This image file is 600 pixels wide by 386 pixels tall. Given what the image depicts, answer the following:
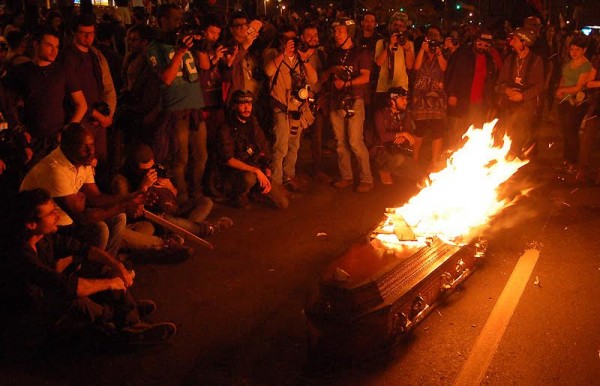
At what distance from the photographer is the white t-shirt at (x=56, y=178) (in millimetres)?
5148

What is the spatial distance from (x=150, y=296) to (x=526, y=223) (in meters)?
4.55

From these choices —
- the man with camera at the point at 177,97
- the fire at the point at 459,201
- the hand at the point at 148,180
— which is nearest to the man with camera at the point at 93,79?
the man with camera at the point at 177,97

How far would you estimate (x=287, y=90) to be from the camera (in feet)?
27.1

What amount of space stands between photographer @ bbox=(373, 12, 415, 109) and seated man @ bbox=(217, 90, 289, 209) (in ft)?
7.04

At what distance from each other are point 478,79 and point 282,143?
3295 millimetres

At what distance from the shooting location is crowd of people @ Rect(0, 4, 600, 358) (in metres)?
4.59

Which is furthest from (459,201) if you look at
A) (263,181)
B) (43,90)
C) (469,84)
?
(43,90)

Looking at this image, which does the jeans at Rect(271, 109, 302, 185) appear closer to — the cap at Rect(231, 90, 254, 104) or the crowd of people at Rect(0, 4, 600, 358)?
the crowd of people at Rect(0, 4, 600, 358)

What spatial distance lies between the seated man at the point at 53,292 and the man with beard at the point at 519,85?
6579 millimetres

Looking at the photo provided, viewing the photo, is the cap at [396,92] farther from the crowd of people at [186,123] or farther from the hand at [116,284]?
the hand at [116,284]

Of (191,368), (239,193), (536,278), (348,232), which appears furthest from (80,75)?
(536,278)

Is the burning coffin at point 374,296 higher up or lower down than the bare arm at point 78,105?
lower down

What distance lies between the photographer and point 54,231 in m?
4.51

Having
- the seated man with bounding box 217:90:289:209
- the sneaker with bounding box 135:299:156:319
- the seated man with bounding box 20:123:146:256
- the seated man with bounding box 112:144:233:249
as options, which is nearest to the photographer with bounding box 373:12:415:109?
the seated man with bounding box 217:90:289:209
